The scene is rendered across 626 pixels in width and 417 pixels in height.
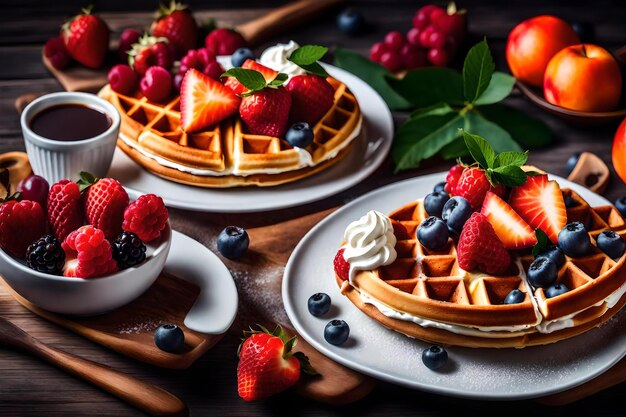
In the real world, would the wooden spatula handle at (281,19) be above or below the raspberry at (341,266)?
below

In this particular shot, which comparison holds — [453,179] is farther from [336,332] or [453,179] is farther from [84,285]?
[84,285]

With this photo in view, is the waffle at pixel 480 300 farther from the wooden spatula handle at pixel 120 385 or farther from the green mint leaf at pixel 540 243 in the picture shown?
the wooden spatula handle at pixel 120 385

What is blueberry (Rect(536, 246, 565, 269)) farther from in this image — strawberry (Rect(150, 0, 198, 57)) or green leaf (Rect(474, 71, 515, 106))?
strawberry (Rect(150, 0, 198, 57))

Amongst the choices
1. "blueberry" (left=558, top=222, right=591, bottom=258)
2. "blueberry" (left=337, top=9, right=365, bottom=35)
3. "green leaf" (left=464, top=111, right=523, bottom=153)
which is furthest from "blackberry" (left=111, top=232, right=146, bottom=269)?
"blueberry" (left=337, top=9, right=365, bottom=35)

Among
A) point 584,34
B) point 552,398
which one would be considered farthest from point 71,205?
point 584,34

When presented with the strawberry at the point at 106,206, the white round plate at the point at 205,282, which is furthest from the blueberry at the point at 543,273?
the strawberry at the point at 106,206
